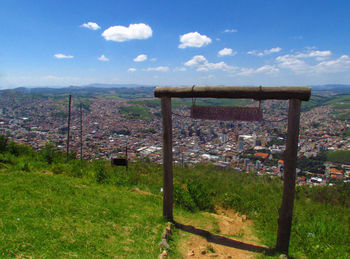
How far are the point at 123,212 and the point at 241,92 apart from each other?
373 centimetres

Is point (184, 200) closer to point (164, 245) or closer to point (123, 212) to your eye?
point (123, 212)

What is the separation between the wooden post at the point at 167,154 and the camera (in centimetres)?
484

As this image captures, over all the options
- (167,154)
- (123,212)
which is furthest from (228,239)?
(123,212)

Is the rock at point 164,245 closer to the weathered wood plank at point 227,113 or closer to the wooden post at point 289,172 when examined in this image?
the wooden post at point 289,172

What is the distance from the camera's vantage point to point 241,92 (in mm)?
4148

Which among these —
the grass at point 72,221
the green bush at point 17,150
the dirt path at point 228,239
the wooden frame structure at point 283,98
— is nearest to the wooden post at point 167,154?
the wooden frame structure at point 283,98

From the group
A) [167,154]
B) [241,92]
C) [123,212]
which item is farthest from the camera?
[123,212]

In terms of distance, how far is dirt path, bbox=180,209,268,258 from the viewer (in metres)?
4.05

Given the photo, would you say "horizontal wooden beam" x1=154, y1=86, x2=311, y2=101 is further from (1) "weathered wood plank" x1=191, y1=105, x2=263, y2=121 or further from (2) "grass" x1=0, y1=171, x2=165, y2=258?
(2) "grass" x1=0, y1=171, x2=165, y2=258

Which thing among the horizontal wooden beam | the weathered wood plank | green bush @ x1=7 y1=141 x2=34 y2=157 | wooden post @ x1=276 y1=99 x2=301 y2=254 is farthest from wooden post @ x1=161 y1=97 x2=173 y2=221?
green bush @ x1=7 y1=141 x2=34 y2=157

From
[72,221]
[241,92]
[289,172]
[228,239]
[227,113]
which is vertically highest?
[241,92]

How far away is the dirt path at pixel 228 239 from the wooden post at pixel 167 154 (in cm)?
75

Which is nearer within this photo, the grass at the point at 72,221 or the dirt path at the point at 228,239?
the grass at the point at 72,221

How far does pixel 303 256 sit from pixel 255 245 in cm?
86
